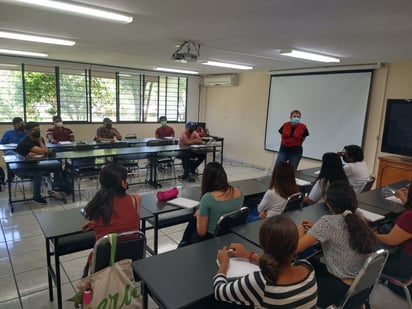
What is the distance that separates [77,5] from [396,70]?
16.7 ft

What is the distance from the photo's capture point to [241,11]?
8.84 feet

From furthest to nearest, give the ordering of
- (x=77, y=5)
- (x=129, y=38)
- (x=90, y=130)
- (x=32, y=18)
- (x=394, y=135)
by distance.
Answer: (x=90, y=130) → (x=394, y=135) → (x=129, y=38) → (x=32, y=18) → (x=77, y=5)

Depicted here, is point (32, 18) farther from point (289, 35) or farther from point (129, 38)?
point (289, 35)

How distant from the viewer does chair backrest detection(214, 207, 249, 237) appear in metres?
2.07

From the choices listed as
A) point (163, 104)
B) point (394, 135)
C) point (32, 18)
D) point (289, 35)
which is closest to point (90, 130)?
point (163, 104)

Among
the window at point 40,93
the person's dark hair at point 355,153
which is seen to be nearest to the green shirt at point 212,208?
the person's dark hair at point 355,153

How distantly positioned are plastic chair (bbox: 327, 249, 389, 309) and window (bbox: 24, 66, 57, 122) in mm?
7327

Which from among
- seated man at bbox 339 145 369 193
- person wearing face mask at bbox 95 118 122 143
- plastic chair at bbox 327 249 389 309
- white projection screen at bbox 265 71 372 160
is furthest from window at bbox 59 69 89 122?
plastic chair at bbox 327 249 389 309

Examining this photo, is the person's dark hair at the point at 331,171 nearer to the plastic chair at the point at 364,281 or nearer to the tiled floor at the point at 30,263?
the tiled floor at the point at 30,263

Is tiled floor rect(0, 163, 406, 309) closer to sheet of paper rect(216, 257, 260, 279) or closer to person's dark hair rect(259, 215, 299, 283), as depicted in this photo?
sheet of paper rect(216, 257, 260, 279)

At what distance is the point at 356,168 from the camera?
11.0 feet

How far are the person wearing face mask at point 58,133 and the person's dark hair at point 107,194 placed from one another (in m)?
4.80

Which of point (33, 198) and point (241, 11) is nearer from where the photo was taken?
point (241, 11)

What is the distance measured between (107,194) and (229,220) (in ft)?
2.87
